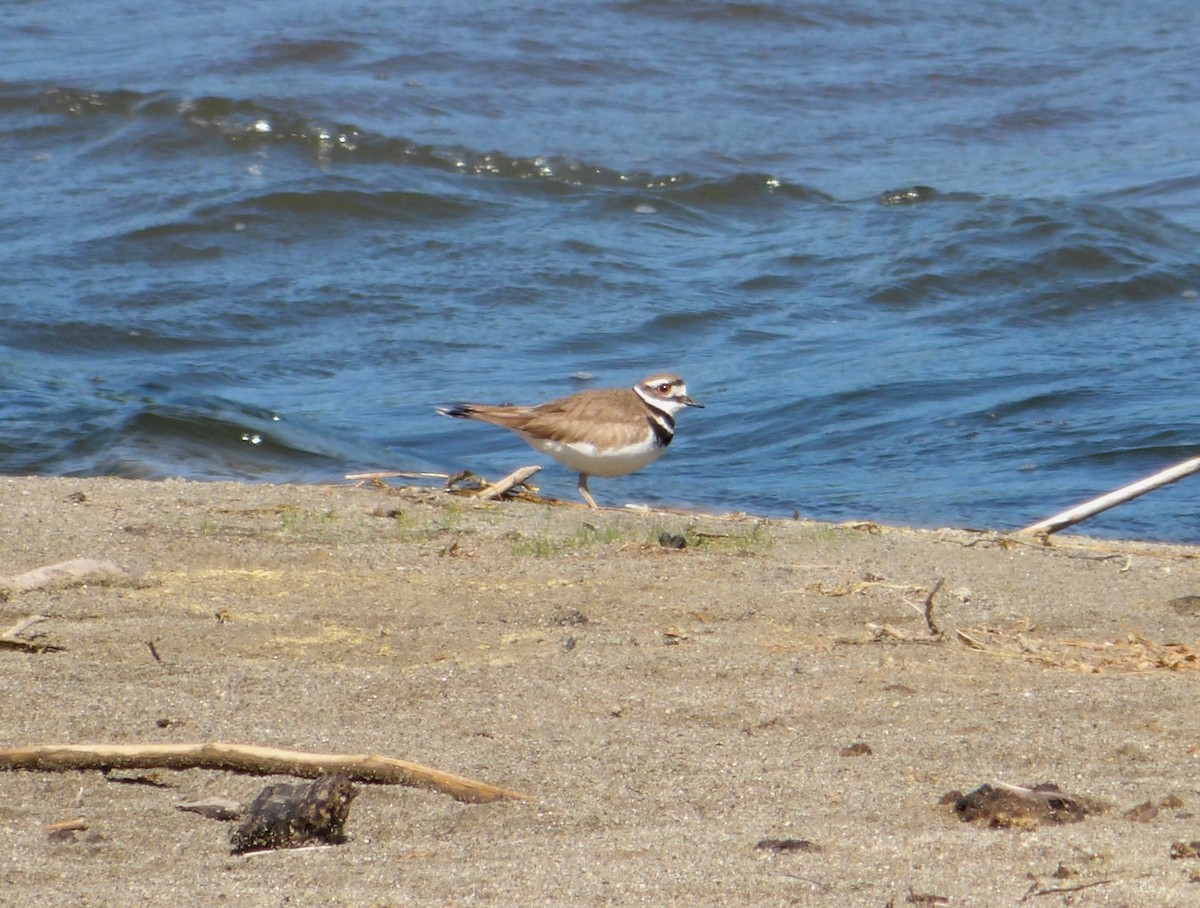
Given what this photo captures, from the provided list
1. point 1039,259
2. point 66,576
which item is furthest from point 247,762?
point 1039,259

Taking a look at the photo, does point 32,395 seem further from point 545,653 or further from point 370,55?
point 370,55

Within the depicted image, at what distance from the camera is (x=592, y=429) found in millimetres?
6820

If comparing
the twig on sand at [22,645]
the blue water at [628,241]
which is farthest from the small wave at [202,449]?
the twig on sand at [22,645]

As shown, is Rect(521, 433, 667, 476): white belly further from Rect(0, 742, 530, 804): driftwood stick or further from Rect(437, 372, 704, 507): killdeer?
Rect(0, 742, 530, 804): driftwood stick

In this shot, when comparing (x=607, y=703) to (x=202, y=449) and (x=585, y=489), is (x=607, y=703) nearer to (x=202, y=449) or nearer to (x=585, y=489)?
(x=585, y=489)

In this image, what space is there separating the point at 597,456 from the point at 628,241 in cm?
619

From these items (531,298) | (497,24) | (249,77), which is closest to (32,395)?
(531,298)

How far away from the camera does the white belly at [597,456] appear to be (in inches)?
268

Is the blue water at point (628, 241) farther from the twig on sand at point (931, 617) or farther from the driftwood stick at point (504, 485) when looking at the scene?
the twig on sand at point (931, 617)

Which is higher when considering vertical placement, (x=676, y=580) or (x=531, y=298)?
(x=676, y=580)

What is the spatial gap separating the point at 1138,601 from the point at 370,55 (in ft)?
43.8

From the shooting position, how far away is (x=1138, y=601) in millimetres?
4801

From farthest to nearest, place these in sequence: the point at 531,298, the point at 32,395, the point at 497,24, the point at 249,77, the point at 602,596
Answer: the point at 497,24, the point at 249,77, the point at 531,298, the point at 32,395, the point at 602,596

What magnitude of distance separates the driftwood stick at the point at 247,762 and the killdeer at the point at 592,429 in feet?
11.5
